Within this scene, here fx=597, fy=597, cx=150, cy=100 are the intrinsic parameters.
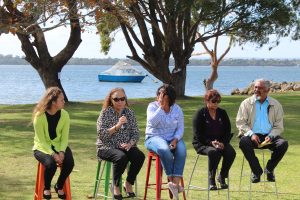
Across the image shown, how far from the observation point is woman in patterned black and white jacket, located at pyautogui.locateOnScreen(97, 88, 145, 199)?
6.54 m

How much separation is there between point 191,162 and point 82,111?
9.67 meters

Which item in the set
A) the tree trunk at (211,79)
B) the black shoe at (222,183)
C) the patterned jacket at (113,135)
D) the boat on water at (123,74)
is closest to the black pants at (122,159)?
the patterned jacket at (113,135)

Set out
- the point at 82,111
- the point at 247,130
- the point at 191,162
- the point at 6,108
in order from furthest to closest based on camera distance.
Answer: the point at 6,108
the point at 82,111
the point at 191,162
the point at 247,130

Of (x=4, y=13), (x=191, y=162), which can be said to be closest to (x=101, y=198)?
(x=191, y=162)

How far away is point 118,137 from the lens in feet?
22.2

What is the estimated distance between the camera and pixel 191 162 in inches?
384

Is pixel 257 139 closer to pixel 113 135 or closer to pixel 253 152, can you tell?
pixel 253 152

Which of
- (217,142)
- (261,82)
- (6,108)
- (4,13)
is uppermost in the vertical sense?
(4,13)

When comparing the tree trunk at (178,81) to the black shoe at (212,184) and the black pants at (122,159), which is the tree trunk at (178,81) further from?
the black pants at (122,159)

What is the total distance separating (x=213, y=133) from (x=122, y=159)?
121 cm

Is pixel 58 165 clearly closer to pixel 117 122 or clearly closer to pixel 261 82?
pixel 117 122

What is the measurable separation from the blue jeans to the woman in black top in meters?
0.36

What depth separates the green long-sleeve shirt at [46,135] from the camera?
6359 millimetres

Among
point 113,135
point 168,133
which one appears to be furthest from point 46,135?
point 168,133
